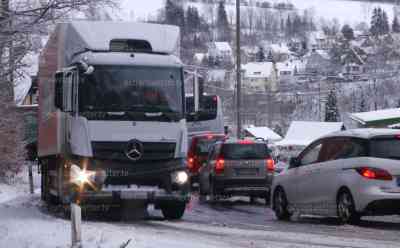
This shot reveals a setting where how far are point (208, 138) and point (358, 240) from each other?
57.4 feet

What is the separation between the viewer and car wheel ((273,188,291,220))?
55.5 feet

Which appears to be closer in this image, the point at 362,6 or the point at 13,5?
the point at 13,5

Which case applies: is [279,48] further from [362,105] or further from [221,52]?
[221,52]

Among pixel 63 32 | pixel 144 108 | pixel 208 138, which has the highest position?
pixel 63 32

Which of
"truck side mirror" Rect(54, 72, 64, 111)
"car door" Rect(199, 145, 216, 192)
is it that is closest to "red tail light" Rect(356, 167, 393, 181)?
"truck side mirror" Rect(54, 72, 64, 111)

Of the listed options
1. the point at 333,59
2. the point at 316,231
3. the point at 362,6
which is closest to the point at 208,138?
the point at 316,231

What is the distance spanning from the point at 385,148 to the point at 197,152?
48.6 feet

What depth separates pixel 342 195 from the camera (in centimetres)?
1466

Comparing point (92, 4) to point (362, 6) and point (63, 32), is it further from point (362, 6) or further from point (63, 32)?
point (362, 6)

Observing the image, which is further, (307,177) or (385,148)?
(307,177)

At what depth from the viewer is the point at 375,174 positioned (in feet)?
45.7

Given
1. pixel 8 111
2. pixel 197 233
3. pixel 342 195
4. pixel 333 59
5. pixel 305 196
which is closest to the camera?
pixel 197 233

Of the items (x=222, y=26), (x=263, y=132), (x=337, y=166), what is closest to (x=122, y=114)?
(x=337, y=166)

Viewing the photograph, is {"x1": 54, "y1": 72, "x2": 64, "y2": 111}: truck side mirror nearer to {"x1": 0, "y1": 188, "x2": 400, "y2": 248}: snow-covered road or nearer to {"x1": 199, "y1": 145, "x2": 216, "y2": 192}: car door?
{"x1": 0, "y1": 188, "x2": 400, "y2": 248}: snow-covered road
